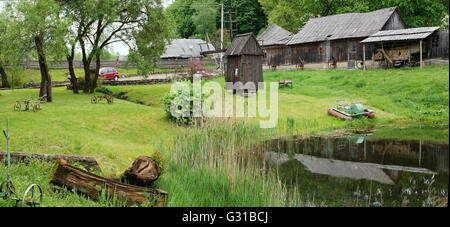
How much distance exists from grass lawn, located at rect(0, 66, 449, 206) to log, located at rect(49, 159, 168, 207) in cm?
16

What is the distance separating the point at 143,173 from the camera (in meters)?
5.93

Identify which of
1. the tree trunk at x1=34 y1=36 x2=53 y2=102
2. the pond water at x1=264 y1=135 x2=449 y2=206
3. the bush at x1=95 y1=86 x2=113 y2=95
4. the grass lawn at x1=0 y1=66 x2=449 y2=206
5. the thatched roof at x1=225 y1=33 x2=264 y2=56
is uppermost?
the thatched roof at x1=225 y1=33 x2=264 y2=56

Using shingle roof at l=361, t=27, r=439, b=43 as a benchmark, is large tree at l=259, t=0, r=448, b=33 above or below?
above

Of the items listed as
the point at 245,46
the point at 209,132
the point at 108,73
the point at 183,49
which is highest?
the point at 183,49

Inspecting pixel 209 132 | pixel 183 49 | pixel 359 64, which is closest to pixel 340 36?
pixel 359 64

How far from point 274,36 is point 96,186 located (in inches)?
1361

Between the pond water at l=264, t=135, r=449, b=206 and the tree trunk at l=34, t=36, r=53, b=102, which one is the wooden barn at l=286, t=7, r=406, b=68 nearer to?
the pond water at l=264, t=135, r=449, b=206

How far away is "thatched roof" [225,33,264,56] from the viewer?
64.0ft

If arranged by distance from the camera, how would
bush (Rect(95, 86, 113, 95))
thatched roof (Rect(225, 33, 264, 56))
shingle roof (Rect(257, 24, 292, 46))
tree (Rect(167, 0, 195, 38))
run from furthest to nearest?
shingle roof (Rect(257, 24, 292, 46)) < bush (Rect(95, 86, 113, 95)) < tree (Rect(167, 0, 195, 38)) < thatched roof (Rect(225, 33, 264, 56))

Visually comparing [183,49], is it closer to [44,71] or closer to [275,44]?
[275,44]

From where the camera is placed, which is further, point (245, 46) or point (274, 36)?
point (274, 36)

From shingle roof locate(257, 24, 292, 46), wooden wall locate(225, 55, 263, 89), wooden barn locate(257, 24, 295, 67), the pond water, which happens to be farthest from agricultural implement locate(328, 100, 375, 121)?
shingle roof locate(257, 24, 292, 46)
